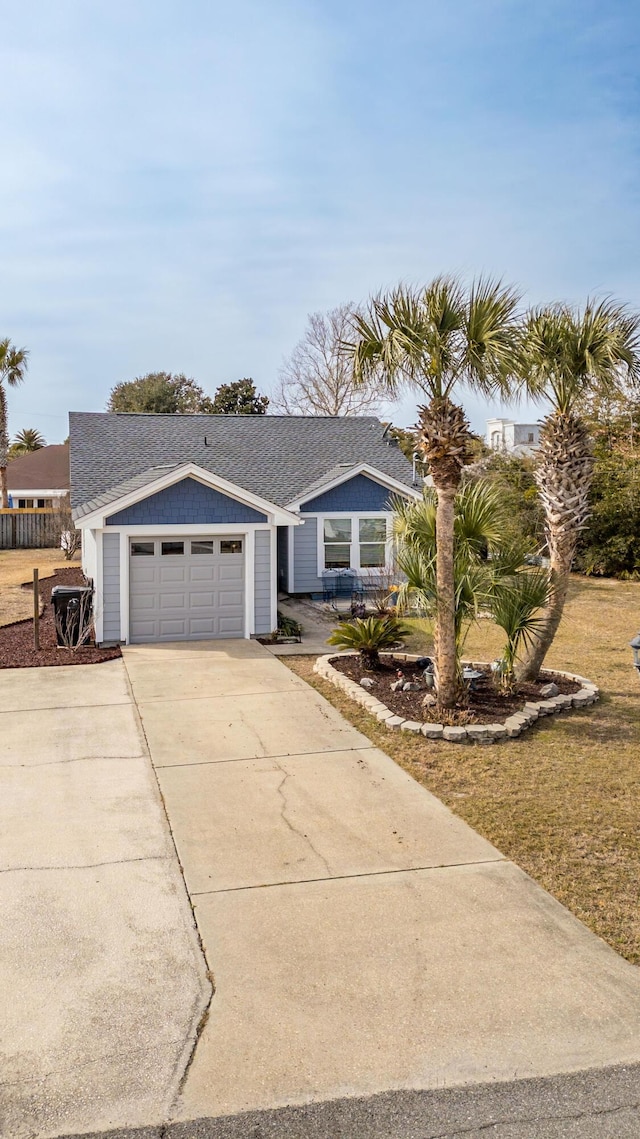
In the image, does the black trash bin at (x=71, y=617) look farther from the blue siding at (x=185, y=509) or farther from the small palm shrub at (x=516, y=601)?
the small palm shrub at (x=516, y=601)

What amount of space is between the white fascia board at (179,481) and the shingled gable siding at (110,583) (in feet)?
1.55

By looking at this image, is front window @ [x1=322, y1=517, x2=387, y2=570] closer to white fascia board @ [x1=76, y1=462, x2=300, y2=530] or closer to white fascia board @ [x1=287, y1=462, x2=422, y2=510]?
white fascia board @ [x1=287, y1=462, x2=422, y2=510]

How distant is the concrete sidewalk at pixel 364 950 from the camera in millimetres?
3852

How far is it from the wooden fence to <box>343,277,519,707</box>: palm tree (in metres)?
28.2

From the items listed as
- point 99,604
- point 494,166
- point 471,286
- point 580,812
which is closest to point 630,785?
point 580,812

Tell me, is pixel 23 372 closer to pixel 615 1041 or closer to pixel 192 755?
pixel 192 755

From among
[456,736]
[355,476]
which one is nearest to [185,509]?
[355,476]

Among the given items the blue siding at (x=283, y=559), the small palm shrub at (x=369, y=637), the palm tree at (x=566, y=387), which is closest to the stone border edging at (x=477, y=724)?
the small palm shrub at (x=369, y=637)

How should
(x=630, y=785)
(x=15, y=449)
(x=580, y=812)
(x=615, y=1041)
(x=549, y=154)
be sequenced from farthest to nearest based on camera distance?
(x=15, y=449) < (x=549, y=154) < (x=630, y=785) < (x=580, y=812) < (x=615, y=1041)

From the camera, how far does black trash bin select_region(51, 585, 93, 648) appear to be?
47.2 ft

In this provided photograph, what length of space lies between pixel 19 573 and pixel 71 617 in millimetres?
12897

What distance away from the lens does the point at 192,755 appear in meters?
8.59

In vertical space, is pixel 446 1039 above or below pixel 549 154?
below

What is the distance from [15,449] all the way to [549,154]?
190 feet
